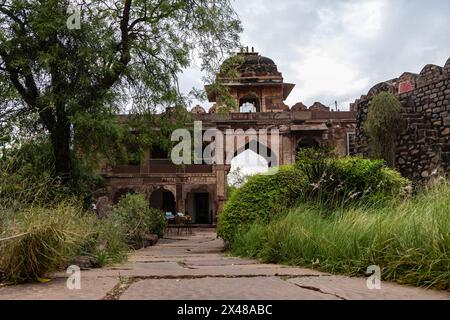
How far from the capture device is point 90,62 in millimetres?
8211

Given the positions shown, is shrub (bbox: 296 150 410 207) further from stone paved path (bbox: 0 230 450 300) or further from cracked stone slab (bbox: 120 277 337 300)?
cracked stone slab (bbox: 120 277 337 300)

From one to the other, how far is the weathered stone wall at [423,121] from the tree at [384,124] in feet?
0.47

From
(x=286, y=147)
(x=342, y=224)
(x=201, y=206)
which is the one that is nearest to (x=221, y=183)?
(x=286, y=147)

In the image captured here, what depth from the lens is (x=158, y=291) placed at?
7.30 feet

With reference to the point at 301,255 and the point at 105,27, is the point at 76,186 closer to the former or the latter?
the point at 105,27

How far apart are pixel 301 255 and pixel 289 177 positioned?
9.47ft

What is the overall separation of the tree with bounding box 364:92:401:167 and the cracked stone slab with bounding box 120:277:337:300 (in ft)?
27.0

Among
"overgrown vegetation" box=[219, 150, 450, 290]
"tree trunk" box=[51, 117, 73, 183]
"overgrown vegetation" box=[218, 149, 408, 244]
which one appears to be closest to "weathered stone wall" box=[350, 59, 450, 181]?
"overgrown vegetation" box=[218, 149, 408, 244]

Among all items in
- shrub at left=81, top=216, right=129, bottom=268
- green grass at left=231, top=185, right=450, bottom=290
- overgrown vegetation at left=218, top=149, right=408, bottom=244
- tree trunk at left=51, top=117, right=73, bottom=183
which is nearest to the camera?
Result: green grass at left=231, top=185, right=450, bottom=290

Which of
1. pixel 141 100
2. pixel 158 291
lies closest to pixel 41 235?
pixel 158 291

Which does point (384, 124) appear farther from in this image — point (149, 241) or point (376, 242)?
point (376, 242)

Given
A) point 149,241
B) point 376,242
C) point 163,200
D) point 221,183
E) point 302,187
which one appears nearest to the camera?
point 376,242

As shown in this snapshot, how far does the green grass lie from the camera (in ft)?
8.50

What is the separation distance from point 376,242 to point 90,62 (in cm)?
656
